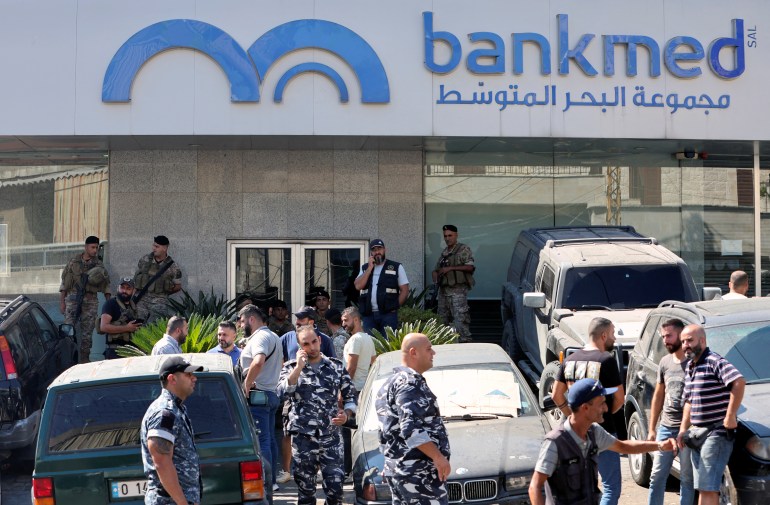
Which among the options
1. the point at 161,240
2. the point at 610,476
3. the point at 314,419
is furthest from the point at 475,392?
the point at 161,240

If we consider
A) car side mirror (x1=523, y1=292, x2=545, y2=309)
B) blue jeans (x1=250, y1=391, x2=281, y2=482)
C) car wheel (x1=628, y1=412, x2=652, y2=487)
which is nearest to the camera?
car wheel (x1=628, y1=412, x2=652, y2=487)

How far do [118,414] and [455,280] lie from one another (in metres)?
8.83

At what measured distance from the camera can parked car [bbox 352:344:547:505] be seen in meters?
7.95

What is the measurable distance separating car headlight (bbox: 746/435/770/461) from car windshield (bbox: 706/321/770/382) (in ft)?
3.20

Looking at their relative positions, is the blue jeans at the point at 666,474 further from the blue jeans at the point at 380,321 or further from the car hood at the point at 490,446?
the blue jeans at the point at 380,321

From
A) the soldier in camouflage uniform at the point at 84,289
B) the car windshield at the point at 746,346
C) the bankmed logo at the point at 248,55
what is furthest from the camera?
the soldier in camouflage uniform at the point at 84,289

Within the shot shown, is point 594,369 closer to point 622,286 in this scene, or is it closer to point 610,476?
point 610,476

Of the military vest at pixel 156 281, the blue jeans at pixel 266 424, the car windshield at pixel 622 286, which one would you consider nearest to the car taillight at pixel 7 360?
the blue jeans at pixel 266 424

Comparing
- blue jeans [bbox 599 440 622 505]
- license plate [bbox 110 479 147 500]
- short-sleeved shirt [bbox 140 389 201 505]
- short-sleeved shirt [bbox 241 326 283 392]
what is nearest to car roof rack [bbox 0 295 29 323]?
short-sleeved shirt [bbox 241 326 283 392]

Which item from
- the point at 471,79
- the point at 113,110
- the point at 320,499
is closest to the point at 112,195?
the point at 113,110

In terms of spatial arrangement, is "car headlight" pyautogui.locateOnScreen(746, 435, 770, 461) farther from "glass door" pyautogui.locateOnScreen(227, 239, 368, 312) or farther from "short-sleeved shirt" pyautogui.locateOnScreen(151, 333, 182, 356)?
"glass door" pyautogui.locateOnScreen(227, 239, 368, 312)

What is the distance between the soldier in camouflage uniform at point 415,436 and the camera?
641cm

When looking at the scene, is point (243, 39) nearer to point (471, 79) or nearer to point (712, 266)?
point (471, 79)

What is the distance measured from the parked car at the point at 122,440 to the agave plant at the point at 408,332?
565cm
